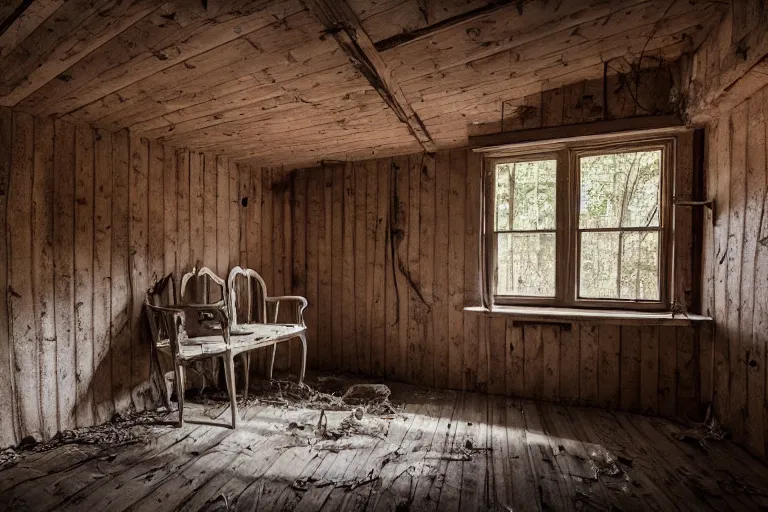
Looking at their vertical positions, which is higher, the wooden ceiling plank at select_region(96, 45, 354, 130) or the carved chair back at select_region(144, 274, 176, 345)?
the wooden ceiling plank at select_region(96, 45, 354, 130)

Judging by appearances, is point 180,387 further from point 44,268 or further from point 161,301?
point 44,268

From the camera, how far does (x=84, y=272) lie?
2461mm

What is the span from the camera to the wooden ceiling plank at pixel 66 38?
4.47 ft

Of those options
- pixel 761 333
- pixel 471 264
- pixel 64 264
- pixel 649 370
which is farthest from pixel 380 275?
pixel 761 333

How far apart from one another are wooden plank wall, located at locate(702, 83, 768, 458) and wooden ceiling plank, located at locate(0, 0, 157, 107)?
3.01 meters

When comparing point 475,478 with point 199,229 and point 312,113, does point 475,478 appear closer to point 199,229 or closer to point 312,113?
point 312,113

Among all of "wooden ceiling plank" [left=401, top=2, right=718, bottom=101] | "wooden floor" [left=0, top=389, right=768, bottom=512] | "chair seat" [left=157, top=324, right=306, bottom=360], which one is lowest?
"wooden floor" [left=0, top=389, right=768, bottom=512]

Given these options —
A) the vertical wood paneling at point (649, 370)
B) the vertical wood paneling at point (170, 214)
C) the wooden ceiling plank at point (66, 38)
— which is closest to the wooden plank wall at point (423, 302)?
the vertical wood paneling at point (649, 370)

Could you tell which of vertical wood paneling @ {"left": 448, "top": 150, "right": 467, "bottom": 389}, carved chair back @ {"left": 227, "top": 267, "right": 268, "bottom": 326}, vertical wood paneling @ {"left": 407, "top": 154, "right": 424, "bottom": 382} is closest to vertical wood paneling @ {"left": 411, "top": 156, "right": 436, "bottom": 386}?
vertical wood paneling @ {"left": 407, "top": 154, "right": 424, "bottom": 382}

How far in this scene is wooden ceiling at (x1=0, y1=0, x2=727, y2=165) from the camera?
147 cm

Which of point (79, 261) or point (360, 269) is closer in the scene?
point (79, 261)

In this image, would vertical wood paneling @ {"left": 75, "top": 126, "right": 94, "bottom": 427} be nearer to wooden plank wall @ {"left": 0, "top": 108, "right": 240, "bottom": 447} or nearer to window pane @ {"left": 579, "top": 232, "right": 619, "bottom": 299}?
wooden plank wall @ {"left": 0, "top": 108, "right": 240, "bottom": 447}

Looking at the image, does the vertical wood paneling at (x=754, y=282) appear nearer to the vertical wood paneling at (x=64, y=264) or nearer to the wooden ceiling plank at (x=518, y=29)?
the wooden ceiling plank at (x=518, y=29)

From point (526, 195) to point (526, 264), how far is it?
57 cm
